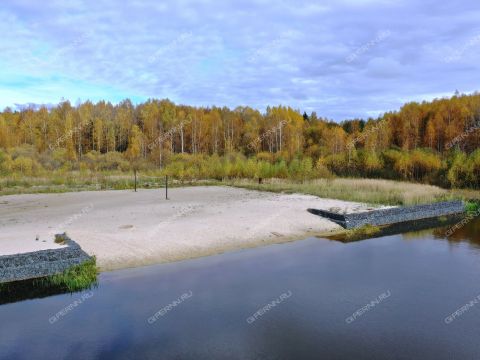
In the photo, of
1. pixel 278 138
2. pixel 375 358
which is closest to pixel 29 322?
pixel 375 358

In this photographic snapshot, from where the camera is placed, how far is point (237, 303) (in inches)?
334

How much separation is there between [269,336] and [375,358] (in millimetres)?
1690

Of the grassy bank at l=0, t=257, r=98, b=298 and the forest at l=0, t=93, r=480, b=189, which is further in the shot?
the forest at l=0, t=93, r=480, b=189

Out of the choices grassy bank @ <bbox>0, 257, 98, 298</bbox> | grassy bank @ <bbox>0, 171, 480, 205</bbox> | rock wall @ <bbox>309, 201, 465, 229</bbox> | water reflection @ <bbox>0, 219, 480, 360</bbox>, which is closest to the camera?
water reflection @ <bbox>0, 219, 480, 360</bbox>

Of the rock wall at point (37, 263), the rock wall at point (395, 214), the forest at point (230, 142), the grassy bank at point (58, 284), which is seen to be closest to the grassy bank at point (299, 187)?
the rock wall at point (395, 214)

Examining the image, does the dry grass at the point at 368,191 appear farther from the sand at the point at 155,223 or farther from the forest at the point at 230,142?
the forest at the point at 230,142

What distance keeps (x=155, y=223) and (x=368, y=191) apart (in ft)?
45.2

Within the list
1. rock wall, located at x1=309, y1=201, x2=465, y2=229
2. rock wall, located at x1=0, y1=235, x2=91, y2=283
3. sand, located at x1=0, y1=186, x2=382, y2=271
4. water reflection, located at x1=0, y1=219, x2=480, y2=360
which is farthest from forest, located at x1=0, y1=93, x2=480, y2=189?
rock wall, located at x1=0, y1=235, x2=91, y2=283

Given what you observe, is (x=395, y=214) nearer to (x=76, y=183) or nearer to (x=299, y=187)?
(x=299, y=187)

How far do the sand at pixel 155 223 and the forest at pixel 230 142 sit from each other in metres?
13.2

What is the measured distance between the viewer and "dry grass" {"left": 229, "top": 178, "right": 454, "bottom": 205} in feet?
69.9

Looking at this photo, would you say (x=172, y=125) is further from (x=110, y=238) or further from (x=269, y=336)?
(x=269, y=336)

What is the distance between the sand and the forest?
13.2 meters

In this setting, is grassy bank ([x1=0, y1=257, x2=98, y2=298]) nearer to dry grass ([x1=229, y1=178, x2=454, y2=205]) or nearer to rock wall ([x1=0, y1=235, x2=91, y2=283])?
rock wall ([x1=0, y1=235, x2=91, y2=283])
